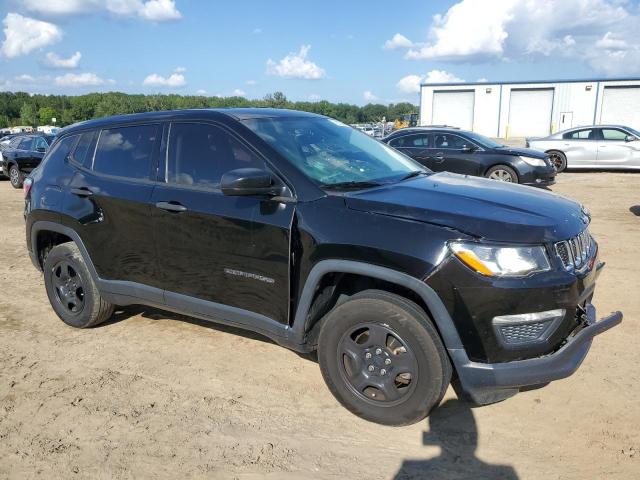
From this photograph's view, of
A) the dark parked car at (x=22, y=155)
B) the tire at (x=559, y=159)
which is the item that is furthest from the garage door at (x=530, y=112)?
the dark parked car at (x=22, y=155)

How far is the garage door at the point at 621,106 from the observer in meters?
40.4

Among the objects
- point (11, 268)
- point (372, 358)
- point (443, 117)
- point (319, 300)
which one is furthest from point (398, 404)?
point (443, 117)

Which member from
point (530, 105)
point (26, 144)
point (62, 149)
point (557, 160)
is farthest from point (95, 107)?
point (62, 149)

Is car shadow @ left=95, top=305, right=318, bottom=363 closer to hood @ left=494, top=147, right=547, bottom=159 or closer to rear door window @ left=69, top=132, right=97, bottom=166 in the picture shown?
rear door window @ left=69, top=132, right=97, bottom=166

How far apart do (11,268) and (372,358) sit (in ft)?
19.2

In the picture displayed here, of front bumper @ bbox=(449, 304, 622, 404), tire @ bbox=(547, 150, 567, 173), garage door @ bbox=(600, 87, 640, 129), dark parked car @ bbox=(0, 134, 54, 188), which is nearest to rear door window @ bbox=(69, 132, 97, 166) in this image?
front bumper @ bbox=(449, 304, 622, 404)

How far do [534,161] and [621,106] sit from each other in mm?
35317

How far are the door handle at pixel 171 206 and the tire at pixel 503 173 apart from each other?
9.28 meters

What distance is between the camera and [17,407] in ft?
11.6

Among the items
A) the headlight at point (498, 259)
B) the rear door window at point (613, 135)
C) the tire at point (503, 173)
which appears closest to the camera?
the headlight at point (498, 259)

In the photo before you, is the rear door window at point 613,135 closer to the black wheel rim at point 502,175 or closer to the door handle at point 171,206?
the black wheel rim at point 502,175

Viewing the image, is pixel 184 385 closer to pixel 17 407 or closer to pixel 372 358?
pixel 17 407

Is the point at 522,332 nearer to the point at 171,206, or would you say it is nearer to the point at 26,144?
the point at 171,206

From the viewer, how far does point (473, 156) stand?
39.4 feet
